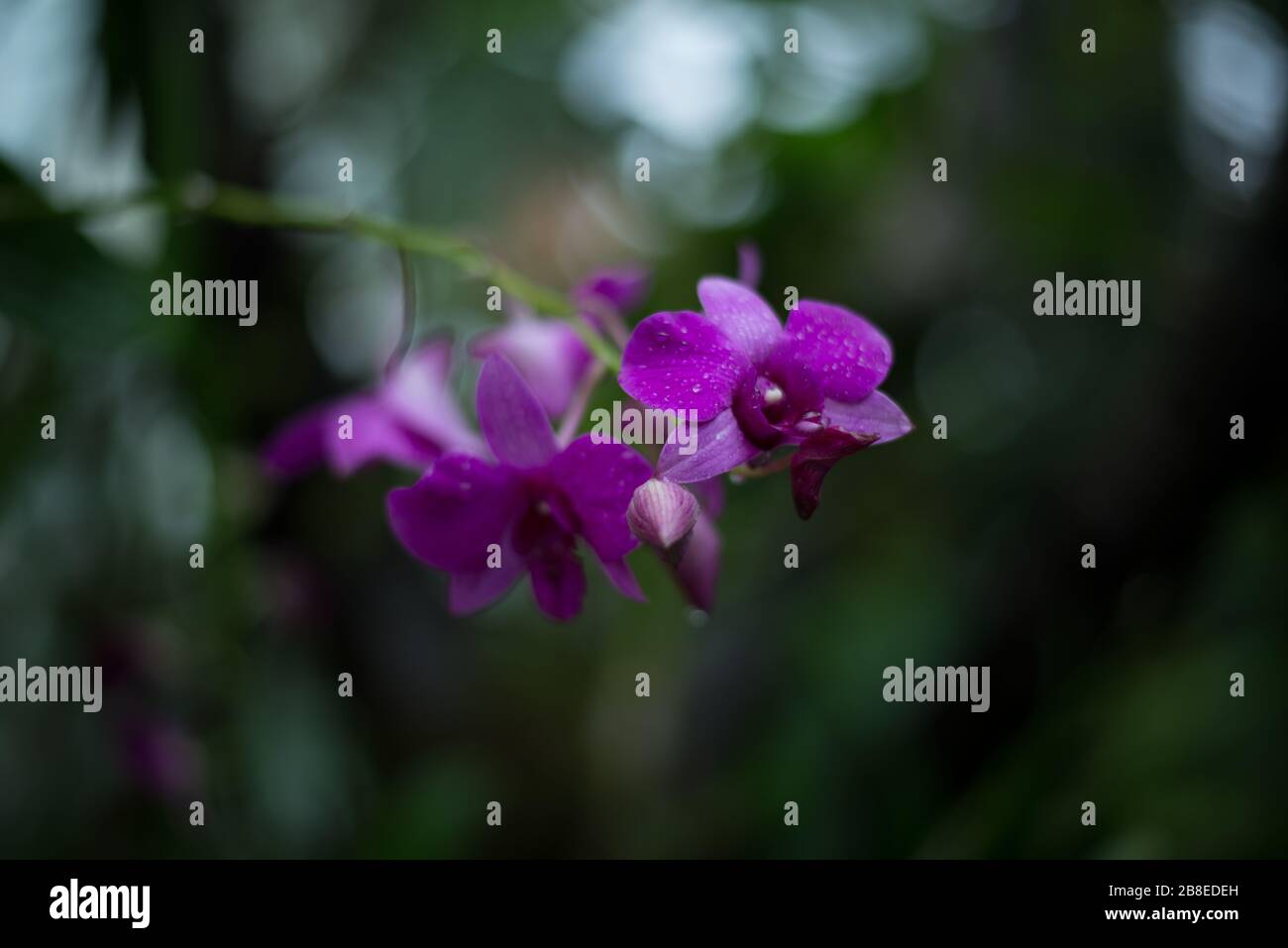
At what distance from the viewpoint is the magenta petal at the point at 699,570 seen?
0.54m

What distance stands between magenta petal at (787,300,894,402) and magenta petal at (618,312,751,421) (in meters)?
0.03

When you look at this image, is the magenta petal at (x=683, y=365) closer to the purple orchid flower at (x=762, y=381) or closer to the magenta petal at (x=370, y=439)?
the purple orchid flower at (x=762, y=381)

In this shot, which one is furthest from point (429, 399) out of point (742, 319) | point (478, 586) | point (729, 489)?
point (729, 489)

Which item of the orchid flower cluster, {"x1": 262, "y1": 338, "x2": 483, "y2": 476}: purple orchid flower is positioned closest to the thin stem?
{"x1": 262, "y1": 338, "x2": 483, "y2": 476}: purple orchid flower

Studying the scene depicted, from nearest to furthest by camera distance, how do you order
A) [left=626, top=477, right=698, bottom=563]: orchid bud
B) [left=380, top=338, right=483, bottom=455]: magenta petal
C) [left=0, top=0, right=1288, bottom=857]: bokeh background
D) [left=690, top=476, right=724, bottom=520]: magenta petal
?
[left=626, top=477, right=698, bottom=563]: orchid bud
[left=690, top=476, right=724, bottom=520]: magenta petal
[left=380, top=338, right=483, bottom=455]: magenta petal
[left=0, top=0, right=1288, bottom=857]: bokeh background

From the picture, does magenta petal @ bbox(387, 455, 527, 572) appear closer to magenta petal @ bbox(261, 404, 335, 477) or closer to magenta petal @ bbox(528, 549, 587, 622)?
magenta petal @ bbox(528, 549, 587, 622)

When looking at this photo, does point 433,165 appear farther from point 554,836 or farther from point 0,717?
point 554,836

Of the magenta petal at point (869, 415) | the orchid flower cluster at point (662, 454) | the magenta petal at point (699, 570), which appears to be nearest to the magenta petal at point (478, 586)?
the orchid flower cluster at point (662, 454)

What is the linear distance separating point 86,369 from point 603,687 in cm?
98

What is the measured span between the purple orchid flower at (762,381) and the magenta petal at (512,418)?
0.07 meters

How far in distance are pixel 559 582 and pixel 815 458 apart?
0.17 meters

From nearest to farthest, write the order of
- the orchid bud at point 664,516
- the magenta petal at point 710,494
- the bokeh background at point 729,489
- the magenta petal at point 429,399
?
1. the orchid bud at point 664,516
2. the magenta petal at point 710,494
3. the magenta petal at point 429,399
4. the bokeh background at point 729,489

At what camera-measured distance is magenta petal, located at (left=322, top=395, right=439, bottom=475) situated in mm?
658

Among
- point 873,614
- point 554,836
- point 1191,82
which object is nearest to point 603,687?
point 554,836
